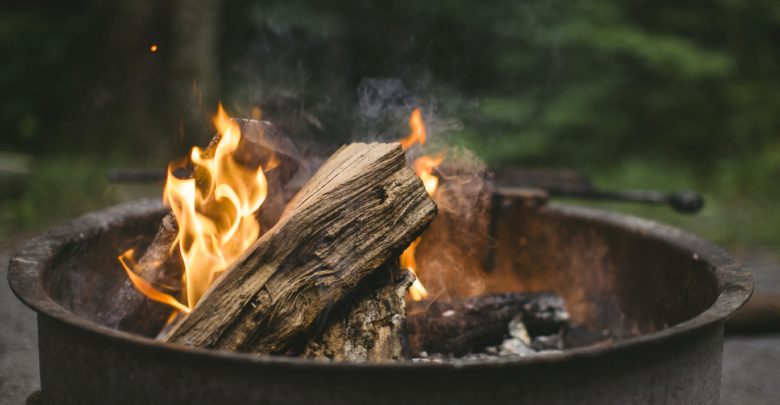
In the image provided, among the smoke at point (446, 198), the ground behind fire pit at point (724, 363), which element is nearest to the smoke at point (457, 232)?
the smoke at point (446, 198)

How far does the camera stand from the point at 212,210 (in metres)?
2.13

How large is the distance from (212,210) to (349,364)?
953 mm

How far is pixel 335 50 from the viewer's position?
6.69 m

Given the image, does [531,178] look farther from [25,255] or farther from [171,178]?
[25,255]

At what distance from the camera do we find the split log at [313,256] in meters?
1.65

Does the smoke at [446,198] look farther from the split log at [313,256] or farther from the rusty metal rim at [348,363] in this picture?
the split log at [313,256]

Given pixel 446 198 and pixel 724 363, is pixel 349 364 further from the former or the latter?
pixel 724 363

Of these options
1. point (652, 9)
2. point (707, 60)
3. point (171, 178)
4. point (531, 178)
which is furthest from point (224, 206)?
point (652, 9)

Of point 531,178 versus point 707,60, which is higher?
point 707,60

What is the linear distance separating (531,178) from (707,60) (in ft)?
13.7

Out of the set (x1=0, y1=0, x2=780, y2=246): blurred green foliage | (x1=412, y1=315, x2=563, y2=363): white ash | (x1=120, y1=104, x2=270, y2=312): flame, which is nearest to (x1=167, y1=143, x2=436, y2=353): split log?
(x1=120, y1=104, x2=270, y2=312): flame

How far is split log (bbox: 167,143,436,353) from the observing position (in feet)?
5.40

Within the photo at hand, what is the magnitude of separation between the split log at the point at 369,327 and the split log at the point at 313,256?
71 millimetres

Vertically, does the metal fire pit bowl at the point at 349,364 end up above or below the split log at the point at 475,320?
above
